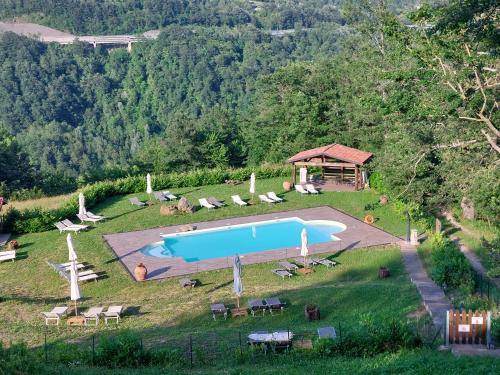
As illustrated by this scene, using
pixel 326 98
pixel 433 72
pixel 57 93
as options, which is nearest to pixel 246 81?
pixel 57 93

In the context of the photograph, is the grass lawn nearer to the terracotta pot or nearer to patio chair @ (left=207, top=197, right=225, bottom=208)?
the terracotta pot

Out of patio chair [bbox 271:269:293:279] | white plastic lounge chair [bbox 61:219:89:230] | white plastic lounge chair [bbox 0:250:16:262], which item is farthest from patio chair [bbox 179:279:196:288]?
white plastic lounge chair [bbox 61:219:89:230]

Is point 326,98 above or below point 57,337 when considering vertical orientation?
above

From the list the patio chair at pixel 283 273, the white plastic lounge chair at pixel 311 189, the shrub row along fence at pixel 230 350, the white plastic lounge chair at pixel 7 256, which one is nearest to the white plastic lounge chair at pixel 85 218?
the white plastic lounge chair at pixel 7 256

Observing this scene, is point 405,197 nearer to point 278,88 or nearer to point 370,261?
point 370,261

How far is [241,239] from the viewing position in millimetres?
25016

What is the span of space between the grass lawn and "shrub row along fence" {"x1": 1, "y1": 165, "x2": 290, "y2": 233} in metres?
0.69

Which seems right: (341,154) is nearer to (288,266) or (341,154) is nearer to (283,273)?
(288,266)

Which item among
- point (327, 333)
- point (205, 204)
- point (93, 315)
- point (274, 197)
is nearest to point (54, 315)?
point (93, 315)

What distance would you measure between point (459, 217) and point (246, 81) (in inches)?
2820

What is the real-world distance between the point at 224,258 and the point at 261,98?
25.9 metres

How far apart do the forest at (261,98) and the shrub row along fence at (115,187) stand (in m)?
3.31

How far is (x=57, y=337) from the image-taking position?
15477 mm

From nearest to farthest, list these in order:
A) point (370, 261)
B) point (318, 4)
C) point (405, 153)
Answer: point (370, 261), point (405, 153), point (318, 4)
